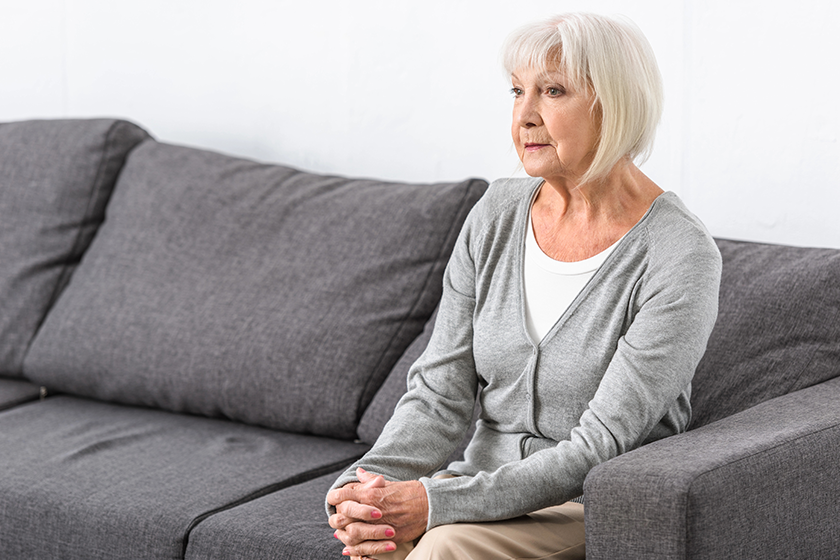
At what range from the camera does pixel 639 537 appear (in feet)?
4.00

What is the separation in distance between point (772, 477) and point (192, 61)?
2042 millimetres

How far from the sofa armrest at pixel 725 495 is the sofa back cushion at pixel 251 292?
81 cm

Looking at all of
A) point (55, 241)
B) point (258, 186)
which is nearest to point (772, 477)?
point (258, 186)

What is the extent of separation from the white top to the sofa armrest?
0.27 metres

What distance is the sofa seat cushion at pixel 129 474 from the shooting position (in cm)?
166

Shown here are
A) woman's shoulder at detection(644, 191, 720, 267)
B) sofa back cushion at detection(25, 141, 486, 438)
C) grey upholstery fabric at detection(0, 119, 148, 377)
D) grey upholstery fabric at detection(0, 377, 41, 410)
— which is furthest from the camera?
grey upholstery fabric at detection(0, 119, 148, 377)

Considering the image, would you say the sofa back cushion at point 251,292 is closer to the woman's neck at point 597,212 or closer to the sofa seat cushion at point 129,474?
the sofa seat cushion at point 129,474

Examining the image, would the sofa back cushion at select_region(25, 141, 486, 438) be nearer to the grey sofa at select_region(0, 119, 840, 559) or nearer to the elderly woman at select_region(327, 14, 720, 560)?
the grey sofa at select_region(0, 119, 840, 559)

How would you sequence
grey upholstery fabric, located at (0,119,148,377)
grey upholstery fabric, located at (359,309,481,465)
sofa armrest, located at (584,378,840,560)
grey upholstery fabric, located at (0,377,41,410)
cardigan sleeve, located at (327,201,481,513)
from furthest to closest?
grey upholstery fabric, located at (0,119,148,377) → grey upholstery fabric, located at (0,377,41,410) → grey upholstery fabric, located at (359,309,481,465) → cardigan sleeve, located at (327,201,481,513) → sofa armrest, located at (584,378,840,560)

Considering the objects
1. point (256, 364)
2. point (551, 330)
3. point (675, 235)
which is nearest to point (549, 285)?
point (551, 330)

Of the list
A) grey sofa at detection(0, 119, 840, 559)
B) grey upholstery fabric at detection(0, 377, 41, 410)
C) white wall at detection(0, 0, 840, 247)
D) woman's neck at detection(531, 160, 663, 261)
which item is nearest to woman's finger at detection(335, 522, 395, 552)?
grey sofa at detection(0, 119, 840, 559)

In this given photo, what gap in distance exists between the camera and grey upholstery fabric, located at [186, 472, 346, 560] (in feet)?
4.96

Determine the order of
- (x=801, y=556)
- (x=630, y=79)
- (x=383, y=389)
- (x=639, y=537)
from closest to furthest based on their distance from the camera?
(x=639, y=537) → (x=801, y=556) → (x=630, y=79) → (x=383, y=389)

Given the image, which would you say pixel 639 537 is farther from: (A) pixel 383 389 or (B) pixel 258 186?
(B) pixel 258 186
